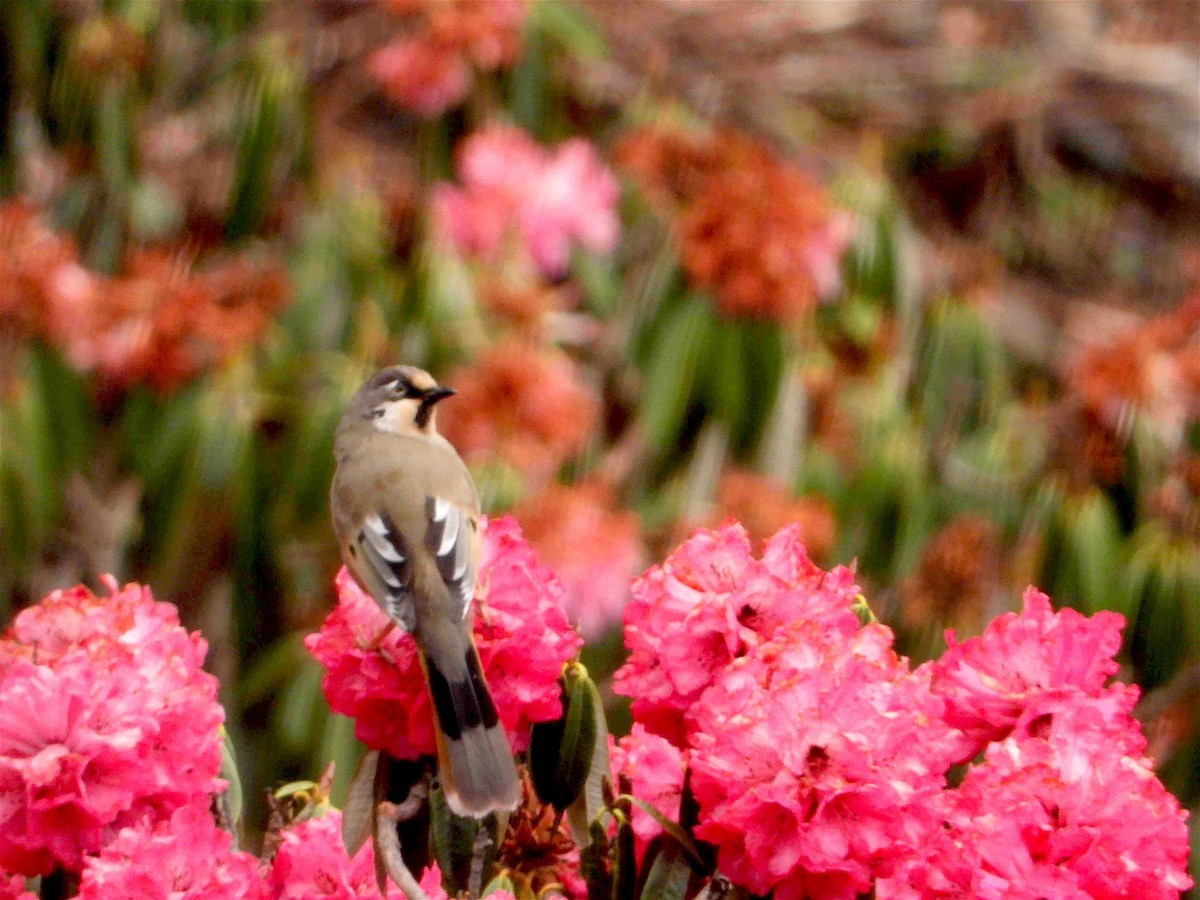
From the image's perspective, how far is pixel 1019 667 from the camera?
1.35 m

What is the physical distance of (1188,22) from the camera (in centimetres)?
580

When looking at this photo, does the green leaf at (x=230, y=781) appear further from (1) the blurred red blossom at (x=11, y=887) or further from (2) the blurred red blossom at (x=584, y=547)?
(2) the blurred red blossom at (x=584, y=547)

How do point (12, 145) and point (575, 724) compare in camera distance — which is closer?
point (575, 724)

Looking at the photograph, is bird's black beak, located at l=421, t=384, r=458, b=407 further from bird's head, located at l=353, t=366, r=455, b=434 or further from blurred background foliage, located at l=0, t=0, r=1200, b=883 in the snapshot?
blurred background foliage, located at l=0, t=0, r=1200, b=883

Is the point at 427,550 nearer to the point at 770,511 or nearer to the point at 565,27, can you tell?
the point at 770,511

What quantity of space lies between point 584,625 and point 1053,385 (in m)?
1.98

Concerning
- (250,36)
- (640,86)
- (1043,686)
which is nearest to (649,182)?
(640,86)

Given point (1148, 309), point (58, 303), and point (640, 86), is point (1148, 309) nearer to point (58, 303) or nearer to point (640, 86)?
point (640, 86)

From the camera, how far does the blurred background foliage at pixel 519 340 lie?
3.66 meters

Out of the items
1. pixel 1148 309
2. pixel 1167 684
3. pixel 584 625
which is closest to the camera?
pixel 584 625

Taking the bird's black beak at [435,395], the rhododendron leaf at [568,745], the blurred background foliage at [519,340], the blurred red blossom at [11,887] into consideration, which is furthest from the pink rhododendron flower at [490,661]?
the blurred background foliage at [519,340]

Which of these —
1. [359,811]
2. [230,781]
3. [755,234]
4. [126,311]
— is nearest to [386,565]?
[230,781]

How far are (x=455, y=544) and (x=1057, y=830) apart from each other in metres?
0.72

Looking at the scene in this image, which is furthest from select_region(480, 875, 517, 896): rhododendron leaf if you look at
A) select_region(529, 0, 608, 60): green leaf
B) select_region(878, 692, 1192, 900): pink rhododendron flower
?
select_region(529, 0, 608, 60): green leaf
